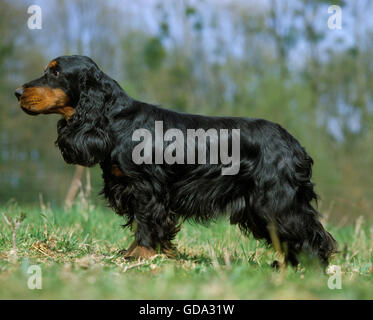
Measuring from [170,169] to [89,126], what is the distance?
30.3 inches

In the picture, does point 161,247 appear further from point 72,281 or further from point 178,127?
point 72,281

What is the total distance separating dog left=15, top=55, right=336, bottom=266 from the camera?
3.68 metres

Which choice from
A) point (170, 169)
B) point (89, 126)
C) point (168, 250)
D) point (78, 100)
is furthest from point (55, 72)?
point (168, 250)

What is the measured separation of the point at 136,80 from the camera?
20.2 meters

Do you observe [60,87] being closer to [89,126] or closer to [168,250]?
[89,126]

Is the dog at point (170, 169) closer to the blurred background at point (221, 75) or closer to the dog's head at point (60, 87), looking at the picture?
the dog's head at point (60, 87)

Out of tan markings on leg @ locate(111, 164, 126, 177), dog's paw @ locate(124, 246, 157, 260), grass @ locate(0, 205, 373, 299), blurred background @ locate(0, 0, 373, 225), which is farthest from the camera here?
blurred background @ locate(0, 0, 373, 225)

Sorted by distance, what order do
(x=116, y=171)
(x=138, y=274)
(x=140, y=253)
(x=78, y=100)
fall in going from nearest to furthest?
(x=138, y=274)
(x=140, y=253)
(x=116, y=171)
(x=78, y=100)

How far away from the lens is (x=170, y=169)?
3904mm

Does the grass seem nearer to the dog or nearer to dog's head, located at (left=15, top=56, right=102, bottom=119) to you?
the dog

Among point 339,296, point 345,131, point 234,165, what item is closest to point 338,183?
point 345,131

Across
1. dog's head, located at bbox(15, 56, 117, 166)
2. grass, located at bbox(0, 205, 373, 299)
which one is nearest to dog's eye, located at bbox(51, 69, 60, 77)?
dog's head, located at bbox(15, 56, 117, 166)

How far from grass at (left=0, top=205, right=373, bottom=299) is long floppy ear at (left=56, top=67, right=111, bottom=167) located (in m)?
0.77
